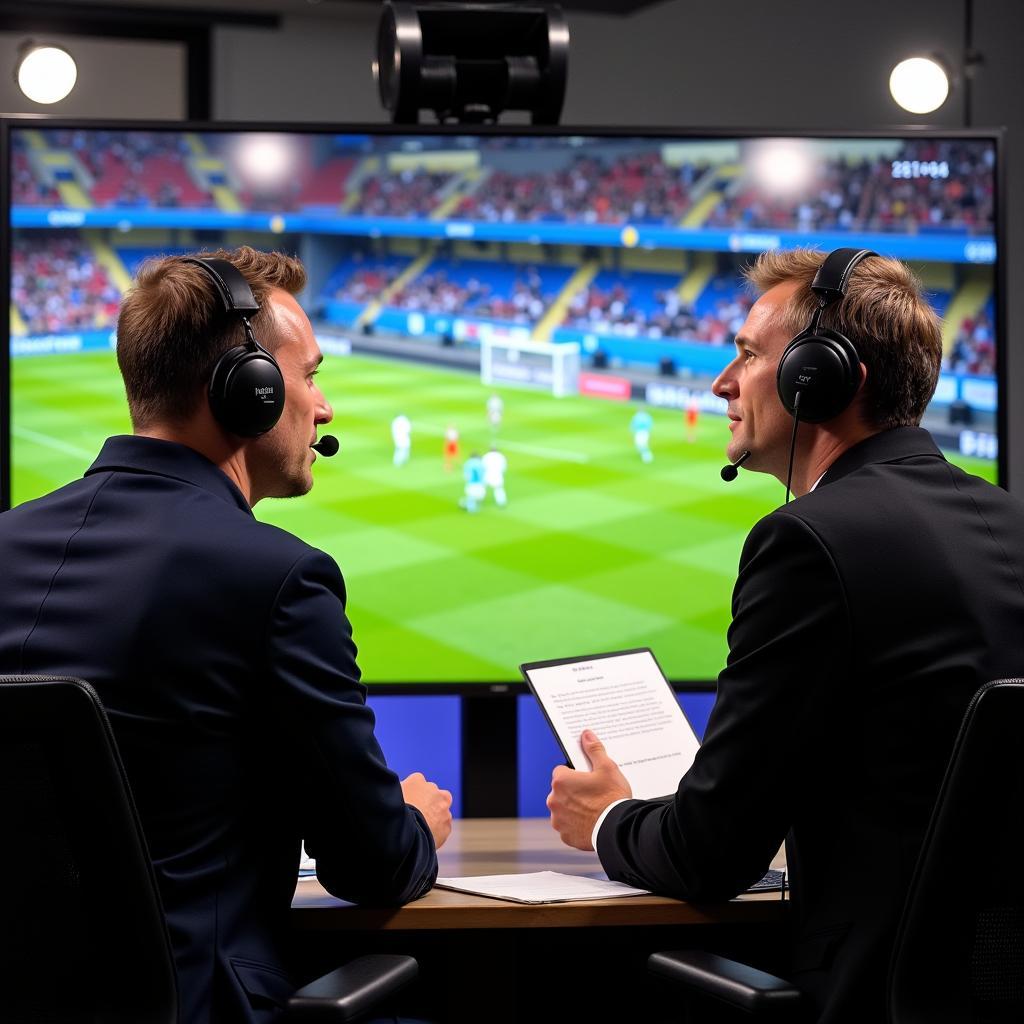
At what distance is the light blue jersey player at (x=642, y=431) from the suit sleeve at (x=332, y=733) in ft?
5.00

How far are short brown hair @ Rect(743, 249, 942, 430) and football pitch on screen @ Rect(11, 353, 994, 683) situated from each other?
47.3 inches

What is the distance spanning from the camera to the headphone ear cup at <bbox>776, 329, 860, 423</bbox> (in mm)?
1946

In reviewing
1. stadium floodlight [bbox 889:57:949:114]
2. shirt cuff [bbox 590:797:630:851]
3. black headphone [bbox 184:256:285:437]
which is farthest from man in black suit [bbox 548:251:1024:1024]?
stadium floodlight [bbox 889:57:949:114]

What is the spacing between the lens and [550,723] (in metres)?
2.40

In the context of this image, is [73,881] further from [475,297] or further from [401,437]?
[475,297]

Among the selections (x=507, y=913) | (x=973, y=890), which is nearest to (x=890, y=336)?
(x=973, y=890)

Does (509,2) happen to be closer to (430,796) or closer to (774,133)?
(774,133)

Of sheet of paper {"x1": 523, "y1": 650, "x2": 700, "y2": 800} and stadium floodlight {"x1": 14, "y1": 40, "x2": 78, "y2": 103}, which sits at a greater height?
stadium floodlight {"x1": 14, "y1": 40, "x2": 78, "y2": 103}

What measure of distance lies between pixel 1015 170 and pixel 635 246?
14.1 feet

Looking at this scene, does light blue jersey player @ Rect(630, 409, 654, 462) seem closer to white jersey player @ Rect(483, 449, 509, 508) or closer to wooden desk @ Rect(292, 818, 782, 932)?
white jersey player @ Rect(483, 449, 509, 508)

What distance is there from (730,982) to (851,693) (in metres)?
0.40

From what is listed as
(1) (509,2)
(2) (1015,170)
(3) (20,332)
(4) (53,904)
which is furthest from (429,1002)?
(2) (1015,170)

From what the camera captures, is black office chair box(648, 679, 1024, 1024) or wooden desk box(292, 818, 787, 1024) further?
wooden desk box(292, 818, 787, 1024)

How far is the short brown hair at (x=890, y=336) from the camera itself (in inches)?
78.8
